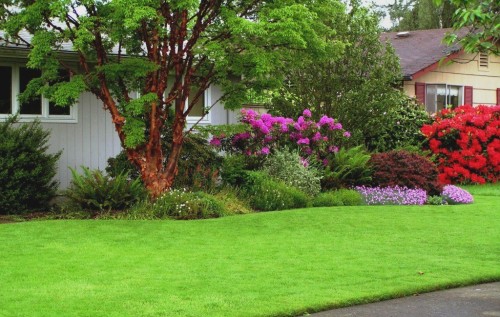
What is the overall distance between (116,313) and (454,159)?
1648cm

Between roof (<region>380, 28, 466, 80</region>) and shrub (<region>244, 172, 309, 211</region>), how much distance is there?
31.0 feet

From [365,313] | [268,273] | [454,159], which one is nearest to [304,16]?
[268,273]

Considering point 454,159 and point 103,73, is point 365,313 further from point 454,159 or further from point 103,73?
point 454,159

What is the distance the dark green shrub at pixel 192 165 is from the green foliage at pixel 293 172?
3.97 feet

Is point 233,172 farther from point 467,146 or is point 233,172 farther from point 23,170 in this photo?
point 467,146

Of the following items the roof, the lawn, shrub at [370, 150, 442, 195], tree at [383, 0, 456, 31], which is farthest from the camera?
tree at [383, 0, 456, 31]

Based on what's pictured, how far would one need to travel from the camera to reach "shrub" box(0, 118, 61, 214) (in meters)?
13.7

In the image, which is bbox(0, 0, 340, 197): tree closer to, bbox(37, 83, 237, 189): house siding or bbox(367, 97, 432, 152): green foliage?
bbox(37, 83, 237, 189): house siding

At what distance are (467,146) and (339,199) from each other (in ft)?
22.2

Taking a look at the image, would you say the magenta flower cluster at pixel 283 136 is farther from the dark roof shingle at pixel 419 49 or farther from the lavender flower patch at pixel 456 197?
the dark roof shingle at pixel 419 49

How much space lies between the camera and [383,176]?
57.5ft

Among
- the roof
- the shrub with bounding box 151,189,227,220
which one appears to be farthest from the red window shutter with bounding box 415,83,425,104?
the shrub with bounding box 151,189,227,220

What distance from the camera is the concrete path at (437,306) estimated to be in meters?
6.79

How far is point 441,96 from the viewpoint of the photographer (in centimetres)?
2559
